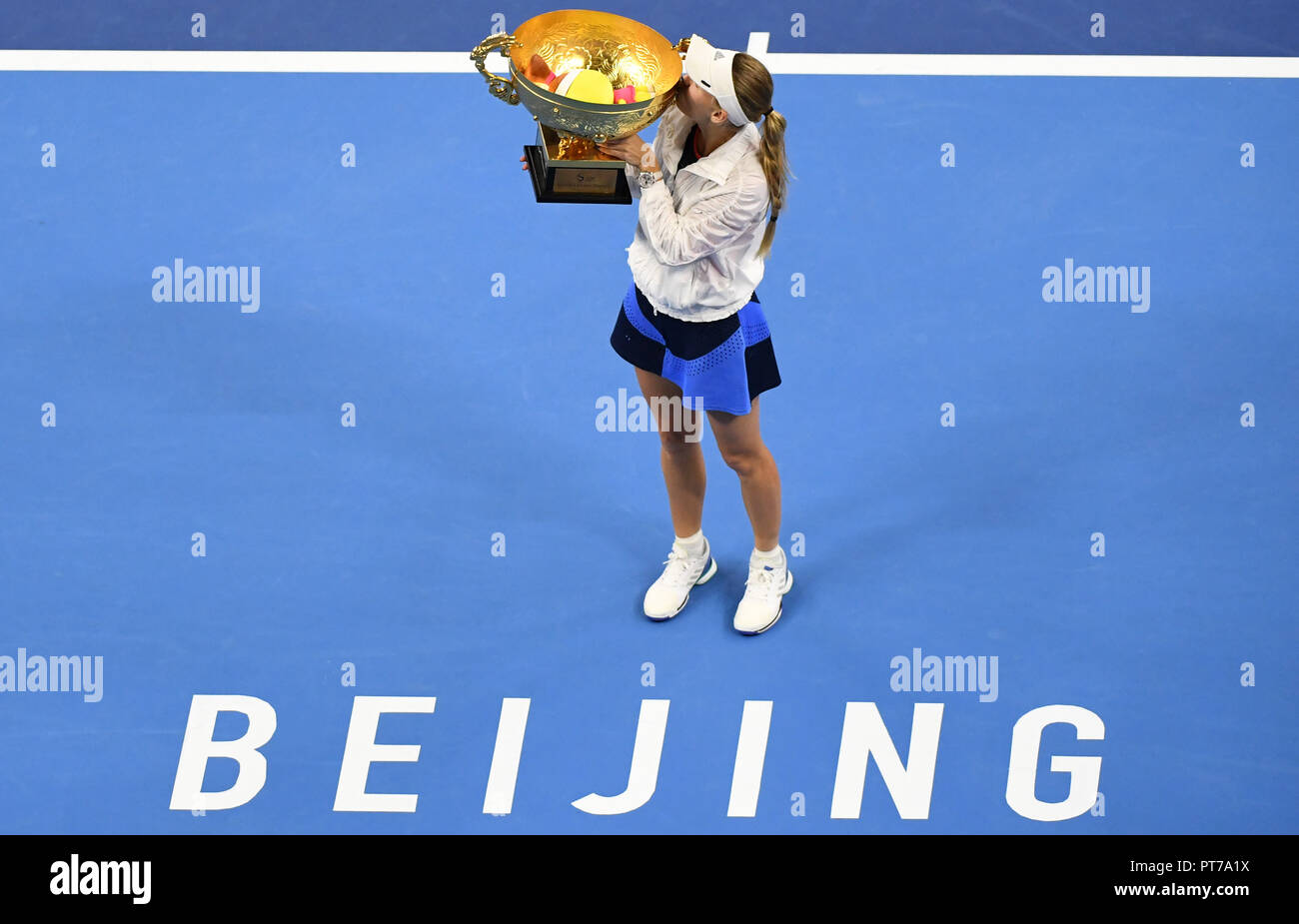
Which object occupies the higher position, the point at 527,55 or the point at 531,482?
the point at 527,55

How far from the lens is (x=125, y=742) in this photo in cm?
575

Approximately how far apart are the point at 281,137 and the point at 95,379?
1.91 metres

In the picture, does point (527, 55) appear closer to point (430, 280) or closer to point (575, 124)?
point (575, 124)

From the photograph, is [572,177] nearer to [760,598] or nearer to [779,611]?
[760,598]

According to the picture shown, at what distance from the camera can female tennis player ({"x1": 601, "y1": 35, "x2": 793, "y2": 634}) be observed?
510 cm

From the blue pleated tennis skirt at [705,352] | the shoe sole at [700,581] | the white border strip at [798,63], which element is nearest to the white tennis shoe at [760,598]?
the shoe sole at [700,581]

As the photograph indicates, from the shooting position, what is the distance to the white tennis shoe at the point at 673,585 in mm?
6238

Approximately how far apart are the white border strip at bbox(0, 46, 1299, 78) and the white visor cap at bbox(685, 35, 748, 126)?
389 cm

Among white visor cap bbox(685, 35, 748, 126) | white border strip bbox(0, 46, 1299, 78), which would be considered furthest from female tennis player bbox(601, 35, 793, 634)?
white border strip bbox(0, 46, 1299, 78)

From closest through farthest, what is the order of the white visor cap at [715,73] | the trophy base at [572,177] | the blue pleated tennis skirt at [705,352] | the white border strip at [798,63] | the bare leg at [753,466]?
the white visor cap at [715,73] → the trophy base at [572,177] → the blue pleated tennis skirt at [705,352] → the bare leg at [753,466] → the white border strip at [798,63]

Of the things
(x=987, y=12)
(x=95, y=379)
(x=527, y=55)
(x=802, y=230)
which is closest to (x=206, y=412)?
(x=95, y=379)

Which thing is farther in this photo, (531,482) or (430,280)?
(430,280)

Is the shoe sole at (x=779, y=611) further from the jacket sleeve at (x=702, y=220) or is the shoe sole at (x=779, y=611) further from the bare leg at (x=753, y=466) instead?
the jacket sleeve at (x=702, y=220)

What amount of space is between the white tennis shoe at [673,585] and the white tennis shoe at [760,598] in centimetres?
22
